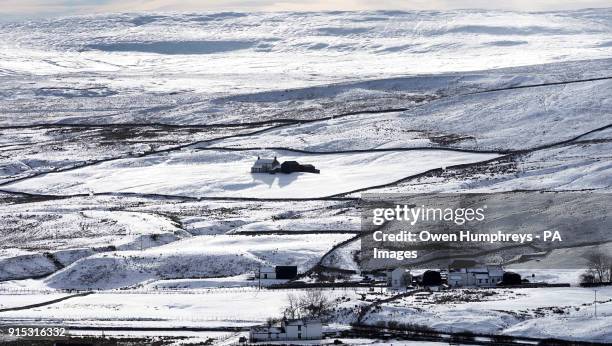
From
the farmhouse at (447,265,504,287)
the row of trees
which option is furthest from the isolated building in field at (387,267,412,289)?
the row of trees

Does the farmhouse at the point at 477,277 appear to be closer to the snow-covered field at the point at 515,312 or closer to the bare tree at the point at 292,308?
the snow-covered field at the point at 515,312

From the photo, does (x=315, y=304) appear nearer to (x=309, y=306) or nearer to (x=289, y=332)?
(x=309, y=306)

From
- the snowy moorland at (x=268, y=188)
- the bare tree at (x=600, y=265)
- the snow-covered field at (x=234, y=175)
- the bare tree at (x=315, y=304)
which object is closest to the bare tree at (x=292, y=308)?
the bare tree at (x=315, y=304)

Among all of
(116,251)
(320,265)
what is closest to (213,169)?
(116,251)

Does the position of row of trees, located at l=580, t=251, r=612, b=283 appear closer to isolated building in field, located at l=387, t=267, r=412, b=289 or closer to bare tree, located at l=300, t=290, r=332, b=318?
isolated building in field, located at l=387, t=267, r=412, b=289

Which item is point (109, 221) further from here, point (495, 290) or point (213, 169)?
point (495, 290)

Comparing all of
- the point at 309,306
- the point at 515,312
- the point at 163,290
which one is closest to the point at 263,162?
the point at 163,290
